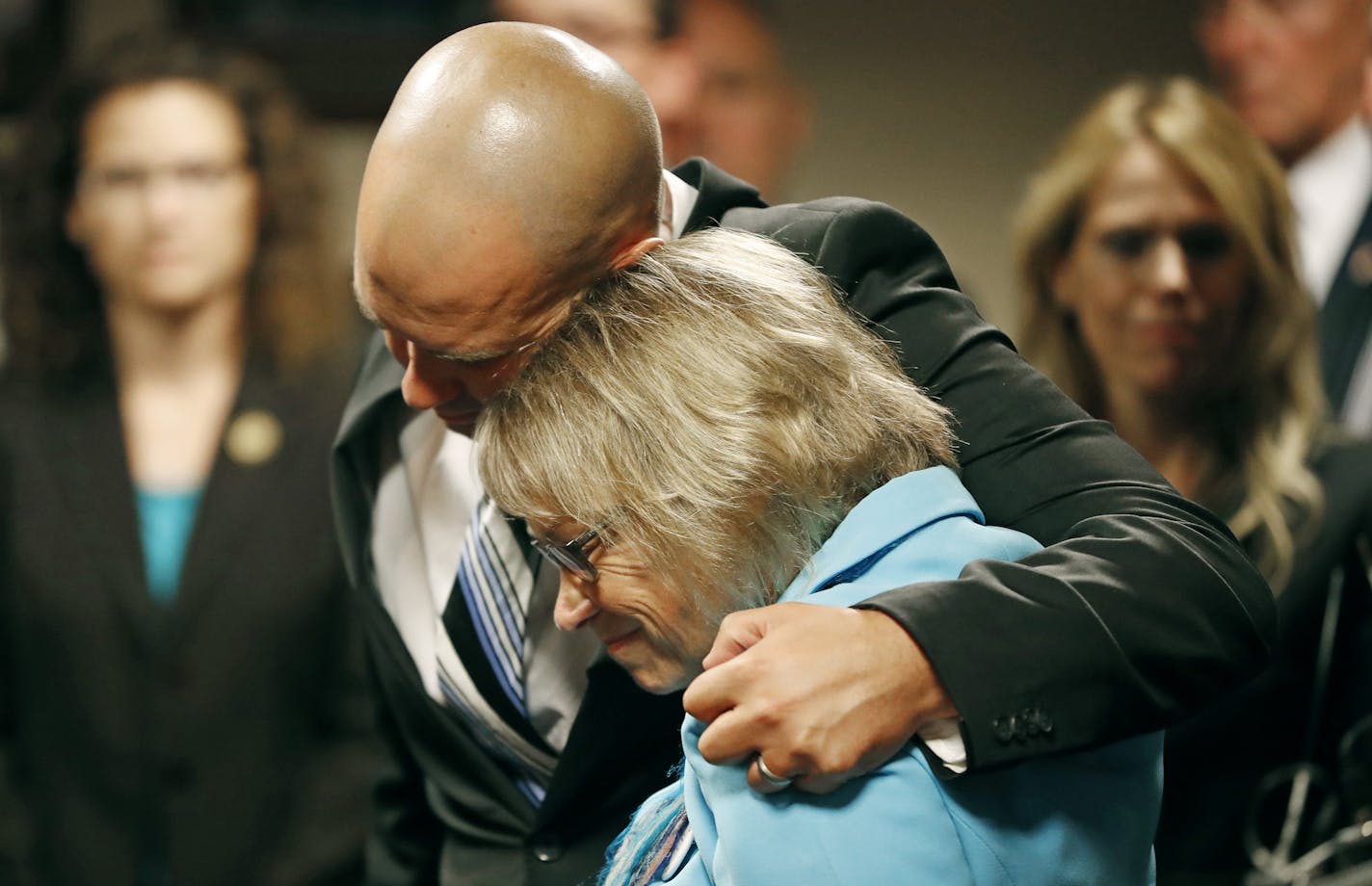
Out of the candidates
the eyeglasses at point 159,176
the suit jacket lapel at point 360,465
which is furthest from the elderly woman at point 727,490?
the eyeglasses at point 159,176

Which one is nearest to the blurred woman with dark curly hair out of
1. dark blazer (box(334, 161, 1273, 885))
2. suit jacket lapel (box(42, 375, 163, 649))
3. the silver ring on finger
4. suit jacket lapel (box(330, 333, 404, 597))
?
suit jacket lapel (box(42, 375, 163, 649))

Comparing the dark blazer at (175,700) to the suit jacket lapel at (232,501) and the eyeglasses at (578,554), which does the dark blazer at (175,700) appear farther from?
the eyeglasses at (578,554)

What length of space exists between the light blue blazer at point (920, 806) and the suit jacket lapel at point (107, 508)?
1684mm

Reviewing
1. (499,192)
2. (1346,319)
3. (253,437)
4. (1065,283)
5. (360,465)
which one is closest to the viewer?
(499,192)

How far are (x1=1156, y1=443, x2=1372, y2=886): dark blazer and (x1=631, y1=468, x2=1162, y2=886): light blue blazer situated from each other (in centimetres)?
98

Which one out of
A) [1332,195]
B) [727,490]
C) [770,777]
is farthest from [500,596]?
[1332,195]

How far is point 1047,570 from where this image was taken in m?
1.21

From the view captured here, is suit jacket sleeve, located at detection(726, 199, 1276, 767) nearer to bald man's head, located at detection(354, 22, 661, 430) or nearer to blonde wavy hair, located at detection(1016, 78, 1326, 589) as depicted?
bald man's head, located at detection(354, 22, 661, 430)

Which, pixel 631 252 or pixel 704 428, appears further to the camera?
pixel 631 252

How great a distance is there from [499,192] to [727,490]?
0.30m

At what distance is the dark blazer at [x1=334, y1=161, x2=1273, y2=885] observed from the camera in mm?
1165

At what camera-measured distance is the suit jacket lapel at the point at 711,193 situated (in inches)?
62.3

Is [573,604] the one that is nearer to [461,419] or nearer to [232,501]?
[461,419]

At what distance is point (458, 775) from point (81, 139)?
5.52 ft
